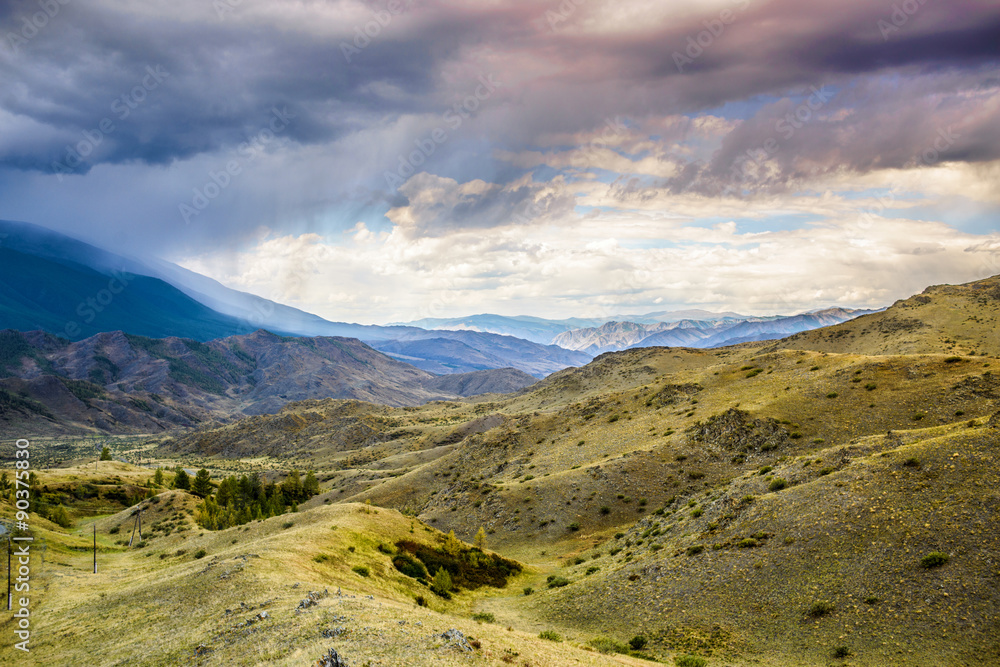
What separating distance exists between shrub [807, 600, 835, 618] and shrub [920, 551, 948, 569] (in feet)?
16.0

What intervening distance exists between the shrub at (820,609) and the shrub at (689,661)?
600 cm

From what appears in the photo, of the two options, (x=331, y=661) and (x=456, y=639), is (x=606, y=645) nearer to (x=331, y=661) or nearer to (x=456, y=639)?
(x=456, y=639)

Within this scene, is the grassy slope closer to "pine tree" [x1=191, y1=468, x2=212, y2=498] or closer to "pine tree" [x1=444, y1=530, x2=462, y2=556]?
"pine tree" [x1=444, y1=530, x2=462, y2=556]

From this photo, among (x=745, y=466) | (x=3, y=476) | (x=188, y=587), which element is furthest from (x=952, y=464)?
(x=3, y=476)

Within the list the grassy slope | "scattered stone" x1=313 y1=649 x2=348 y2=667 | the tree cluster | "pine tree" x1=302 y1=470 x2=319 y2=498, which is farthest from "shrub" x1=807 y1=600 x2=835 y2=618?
"pine tree" x1=302 y1=470 x2=319 y2=498

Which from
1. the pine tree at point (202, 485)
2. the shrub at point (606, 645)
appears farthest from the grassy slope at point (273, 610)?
the pine tree at point (202, 485)

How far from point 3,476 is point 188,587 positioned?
9495 cm

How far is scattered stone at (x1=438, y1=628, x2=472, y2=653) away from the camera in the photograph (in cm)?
2020

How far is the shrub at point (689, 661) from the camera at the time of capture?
24.5 meters

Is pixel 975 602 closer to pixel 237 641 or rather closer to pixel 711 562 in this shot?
pixel 711 562

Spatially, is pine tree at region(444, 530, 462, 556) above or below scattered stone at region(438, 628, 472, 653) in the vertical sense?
below

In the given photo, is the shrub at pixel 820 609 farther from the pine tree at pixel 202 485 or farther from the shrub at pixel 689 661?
the pine tree at pixel 202 485

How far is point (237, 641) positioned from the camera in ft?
72.0

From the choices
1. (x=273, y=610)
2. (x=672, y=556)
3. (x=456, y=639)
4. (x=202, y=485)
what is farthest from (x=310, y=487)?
(x=456, y=639)
